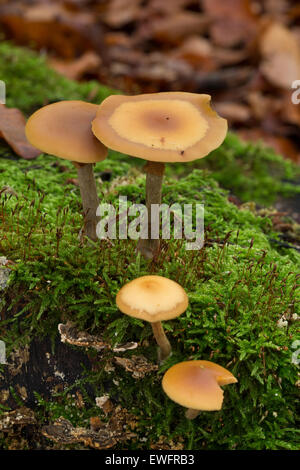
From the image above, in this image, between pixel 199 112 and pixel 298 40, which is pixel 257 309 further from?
pixel 298 40

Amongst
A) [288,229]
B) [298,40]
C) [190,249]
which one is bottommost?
[288,229]

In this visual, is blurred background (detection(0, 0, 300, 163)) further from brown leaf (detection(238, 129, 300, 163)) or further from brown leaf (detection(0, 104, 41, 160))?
brown leaf (detection(0, 104, 41, 160))

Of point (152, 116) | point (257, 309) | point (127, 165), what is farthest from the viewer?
point (127, 165)

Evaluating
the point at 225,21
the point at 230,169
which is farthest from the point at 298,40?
the point at 230,169

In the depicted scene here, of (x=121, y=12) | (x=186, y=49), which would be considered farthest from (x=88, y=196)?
(x=121, y=12)

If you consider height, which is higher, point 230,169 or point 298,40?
point 298,40

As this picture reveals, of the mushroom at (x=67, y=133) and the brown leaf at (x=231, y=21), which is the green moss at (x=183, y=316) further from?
the brown leaf at (x=231, y=21)

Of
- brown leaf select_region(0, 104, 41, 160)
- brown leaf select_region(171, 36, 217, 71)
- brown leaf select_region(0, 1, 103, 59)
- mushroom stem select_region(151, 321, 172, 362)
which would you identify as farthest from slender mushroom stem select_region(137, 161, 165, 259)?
brown leaf select_region(171, 36, 217, 71)

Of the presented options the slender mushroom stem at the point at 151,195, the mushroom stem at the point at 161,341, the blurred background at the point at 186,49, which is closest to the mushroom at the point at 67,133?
the slender mushroom stem at the point at 151,195
